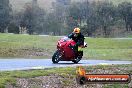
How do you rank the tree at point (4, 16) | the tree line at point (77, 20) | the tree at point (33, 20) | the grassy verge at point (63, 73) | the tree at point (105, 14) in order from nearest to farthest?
the grassy verge at point (63, 73)
the tree at point (4, 16)
the tree line at point (77, 20)
the tree at point (33, 20)
the tree at point (105, 14)

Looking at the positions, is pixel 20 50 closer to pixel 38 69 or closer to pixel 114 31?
pixel 38 69

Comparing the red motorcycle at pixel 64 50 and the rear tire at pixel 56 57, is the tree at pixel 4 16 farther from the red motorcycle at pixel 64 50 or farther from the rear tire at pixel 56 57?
the rear tire at pixel 56 57

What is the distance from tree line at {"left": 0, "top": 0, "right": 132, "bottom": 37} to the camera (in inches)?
3391

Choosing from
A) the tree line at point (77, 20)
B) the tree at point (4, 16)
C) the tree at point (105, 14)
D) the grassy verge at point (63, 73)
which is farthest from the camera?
the tree at point (105, 14)

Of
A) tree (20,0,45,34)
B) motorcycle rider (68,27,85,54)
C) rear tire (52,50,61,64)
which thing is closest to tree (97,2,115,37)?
tree (20,0,45,34)

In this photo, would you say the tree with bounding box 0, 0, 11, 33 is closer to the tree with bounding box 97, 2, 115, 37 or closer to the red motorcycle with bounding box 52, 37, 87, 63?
the tree with bounding box 97, 2, 115, 37

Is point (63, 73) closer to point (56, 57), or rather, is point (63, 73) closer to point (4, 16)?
point (56, 57)

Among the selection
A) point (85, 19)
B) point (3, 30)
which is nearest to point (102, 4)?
point (85, 19)

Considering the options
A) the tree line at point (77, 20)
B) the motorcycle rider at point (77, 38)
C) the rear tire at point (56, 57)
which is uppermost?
the motorcycle rider at point (77, 38)

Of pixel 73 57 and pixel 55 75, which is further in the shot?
pixel 73 57

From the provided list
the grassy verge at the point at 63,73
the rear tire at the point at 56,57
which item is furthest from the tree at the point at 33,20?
the grassy verge at the point at 63,73

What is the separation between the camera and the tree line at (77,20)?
86125 millimetres

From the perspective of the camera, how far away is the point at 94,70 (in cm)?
1816

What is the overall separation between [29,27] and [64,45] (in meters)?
66.9
